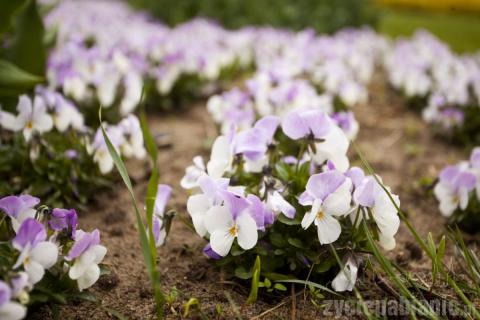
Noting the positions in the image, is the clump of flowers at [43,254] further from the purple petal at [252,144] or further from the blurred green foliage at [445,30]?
the blurred green foliage at [445,30]

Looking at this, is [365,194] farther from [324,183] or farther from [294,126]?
[294,126]

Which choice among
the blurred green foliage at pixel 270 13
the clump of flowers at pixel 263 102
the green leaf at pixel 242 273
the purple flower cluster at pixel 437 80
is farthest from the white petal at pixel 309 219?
the blurred green foliage at pixel 270 13

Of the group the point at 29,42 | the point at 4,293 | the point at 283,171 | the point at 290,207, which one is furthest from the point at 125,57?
the point at 4,293

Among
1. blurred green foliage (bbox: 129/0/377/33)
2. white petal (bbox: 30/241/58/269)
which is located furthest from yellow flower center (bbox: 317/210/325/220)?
blurred green foliage (bbox: 129/0/377/33)

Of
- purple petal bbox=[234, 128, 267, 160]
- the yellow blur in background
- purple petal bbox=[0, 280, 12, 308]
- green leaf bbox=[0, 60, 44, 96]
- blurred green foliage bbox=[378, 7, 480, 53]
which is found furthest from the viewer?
the yellow blur in background

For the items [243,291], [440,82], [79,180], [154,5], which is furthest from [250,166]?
[154,5]

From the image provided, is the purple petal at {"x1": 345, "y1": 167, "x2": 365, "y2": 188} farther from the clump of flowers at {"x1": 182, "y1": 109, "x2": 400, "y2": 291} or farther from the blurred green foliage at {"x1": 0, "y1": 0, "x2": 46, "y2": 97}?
the blurred green foliage at {"x1": 0, "y1": 0, "x2": 46, "y2": 97}

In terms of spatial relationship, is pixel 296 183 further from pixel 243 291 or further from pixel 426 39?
pixel 426 39
